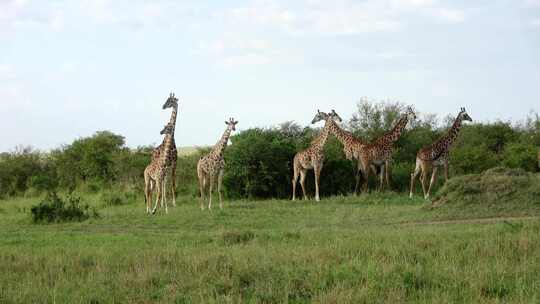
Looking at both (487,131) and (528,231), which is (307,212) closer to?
(528,231)

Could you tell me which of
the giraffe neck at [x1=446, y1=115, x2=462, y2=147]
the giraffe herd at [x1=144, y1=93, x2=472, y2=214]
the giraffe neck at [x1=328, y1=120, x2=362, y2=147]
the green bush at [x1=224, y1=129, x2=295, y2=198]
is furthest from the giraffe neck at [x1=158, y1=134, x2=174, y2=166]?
the giraffe neck at [x1=446, y1=115, x2=462, y2=147]

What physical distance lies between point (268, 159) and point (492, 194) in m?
8.20

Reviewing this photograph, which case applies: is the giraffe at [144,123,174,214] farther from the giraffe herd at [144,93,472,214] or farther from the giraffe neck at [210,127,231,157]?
the giraffe neck at [210,127,231,157]

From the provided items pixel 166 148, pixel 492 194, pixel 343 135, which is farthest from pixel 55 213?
pixel 492 194

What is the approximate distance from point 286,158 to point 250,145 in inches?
53.0

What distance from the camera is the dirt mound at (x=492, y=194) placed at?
14.9 m

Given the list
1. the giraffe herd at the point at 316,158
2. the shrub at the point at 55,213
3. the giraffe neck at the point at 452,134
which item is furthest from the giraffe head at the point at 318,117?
the shrub at the point at 55,213

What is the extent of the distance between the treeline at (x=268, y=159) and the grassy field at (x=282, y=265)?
8.39m

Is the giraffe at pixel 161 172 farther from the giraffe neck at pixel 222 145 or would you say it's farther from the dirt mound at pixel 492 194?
the dirt mound at pixel 492 194

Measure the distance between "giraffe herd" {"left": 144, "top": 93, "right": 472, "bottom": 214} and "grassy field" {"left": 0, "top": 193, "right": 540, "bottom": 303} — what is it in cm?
426

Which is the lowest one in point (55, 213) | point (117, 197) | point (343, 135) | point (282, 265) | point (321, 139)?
point (282, 265)

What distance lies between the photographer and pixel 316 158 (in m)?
20.3

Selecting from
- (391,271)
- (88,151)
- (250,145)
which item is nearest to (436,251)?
(391,271)

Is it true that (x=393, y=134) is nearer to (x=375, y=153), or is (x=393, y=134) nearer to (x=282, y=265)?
(x=375, y=153)
